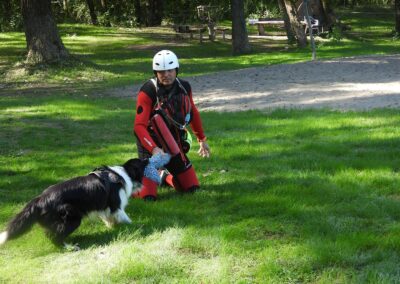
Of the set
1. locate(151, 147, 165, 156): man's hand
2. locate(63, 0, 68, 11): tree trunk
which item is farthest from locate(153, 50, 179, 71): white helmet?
locate(63, 0, 68, 11): tree trunk

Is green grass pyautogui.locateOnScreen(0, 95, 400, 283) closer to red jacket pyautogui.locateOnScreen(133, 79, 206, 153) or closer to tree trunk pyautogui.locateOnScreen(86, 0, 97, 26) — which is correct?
red jacket pyautogui.locateOnScreen(133, 79, 206, 153)

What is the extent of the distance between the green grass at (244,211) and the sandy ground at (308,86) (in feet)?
6.99

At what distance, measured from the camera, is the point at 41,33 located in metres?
18.5

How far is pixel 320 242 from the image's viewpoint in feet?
14.6

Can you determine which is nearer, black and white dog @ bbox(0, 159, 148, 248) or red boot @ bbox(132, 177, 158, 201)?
black and white dog @ bbox(0, 159, 148, 248)

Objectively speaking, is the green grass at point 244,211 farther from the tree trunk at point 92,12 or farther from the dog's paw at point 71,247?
the tree trunk at point 92,12

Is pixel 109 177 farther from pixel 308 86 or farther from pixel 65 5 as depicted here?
pixel 65 5

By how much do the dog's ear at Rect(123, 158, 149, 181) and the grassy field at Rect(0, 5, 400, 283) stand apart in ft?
1.36

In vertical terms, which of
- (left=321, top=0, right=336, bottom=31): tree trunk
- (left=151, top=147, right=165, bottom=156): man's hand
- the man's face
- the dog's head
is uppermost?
(left=321, top=0, right=336, bottom=31): tree trunk

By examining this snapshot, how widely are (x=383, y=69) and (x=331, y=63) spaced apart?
7.56ft

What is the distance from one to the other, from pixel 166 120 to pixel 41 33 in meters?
13.9

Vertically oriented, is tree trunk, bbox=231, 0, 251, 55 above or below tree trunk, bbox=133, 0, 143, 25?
below

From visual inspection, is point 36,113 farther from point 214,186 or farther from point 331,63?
point 331,63

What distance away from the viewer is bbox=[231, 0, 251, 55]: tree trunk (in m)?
24.0
